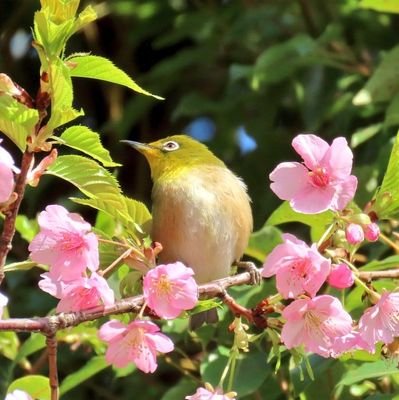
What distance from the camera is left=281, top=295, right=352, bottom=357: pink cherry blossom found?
8.61 feet

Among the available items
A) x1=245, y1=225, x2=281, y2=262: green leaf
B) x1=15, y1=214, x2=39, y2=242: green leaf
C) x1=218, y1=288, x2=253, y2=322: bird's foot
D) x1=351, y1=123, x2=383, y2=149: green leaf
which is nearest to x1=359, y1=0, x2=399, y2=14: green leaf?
x1=351, y1=123, x2=383, y2=149: green leaf

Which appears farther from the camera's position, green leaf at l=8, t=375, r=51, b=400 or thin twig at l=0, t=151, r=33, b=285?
green leaf at l=8, t=375, r=51, b=400

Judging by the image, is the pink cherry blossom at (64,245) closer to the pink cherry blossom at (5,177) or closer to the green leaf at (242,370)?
the pink cherry blossom at (5,177)

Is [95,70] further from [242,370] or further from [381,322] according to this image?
[242,370]

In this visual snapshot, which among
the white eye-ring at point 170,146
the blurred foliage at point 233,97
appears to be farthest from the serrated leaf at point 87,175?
the white eye-ring at point 170,146

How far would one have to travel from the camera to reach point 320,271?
2586mm

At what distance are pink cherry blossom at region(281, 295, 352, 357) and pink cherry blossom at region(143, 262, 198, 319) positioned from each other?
0.78 ft

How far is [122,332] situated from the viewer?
2.65 m

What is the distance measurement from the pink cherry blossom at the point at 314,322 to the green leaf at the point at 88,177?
1.72 ft

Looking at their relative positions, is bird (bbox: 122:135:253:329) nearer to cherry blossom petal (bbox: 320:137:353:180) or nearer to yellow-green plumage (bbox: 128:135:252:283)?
yellow-green plumage (bbox: 128:135:252:283)

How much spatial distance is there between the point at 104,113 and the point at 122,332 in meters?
3.92

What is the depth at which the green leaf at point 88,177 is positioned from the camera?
261 centimetres

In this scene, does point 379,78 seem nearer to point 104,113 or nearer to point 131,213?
point 131,213

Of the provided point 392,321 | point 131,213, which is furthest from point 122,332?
point 392,321
